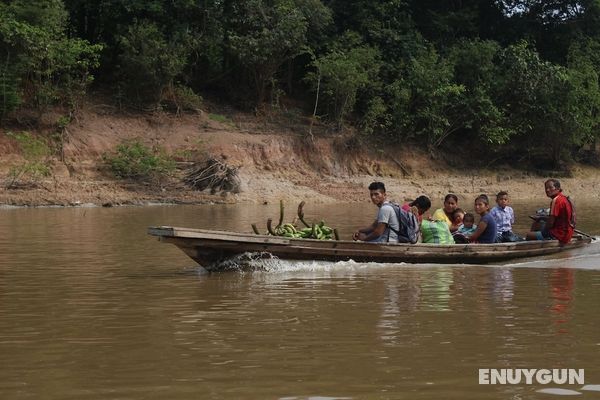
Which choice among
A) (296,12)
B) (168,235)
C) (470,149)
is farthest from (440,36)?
(168,235)

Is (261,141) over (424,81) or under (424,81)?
under

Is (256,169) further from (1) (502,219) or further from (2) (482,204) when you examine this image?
(2) (482,204)

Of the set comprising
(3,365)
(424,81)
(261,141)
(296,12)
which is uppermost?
(296,12)

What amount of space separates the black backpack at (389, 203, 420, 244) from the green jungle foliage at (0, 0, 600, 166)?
17322 mm

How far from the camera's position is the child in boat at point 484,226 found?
13.4 m

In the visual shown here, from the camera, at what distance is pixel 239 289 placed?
33.0ft

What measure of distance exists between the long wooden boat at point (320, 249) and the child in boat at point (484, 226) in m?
0.40

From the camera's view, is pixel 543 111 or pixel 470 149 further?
pixel 470 149

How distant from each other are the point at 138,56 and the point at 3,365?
78.1 feet

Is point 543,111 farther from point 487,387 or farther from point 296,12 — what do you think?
point 487,387

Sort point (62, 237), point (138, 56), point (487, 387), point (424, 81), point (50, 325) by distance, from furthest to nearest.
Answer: point (424, 81), point (138, 56), point (62, 237), point (50, 325), point (487, 387)

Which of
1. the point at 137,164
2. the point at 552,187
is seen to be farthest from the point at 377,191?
the point at 137,164

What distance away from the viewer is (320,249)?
459 inches

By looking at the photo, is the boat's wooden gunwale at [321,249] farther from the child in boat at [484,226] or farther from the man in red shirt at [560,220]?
the man in red shirt at [560,220]
